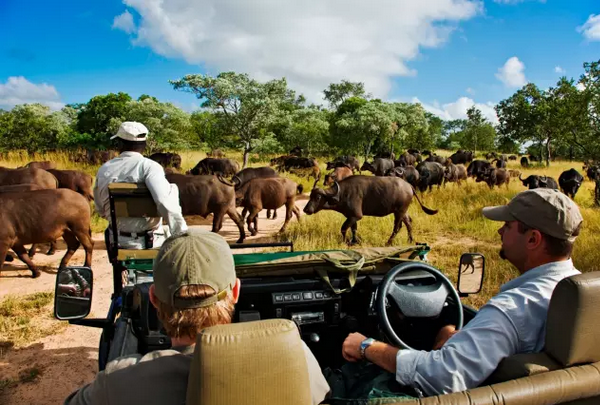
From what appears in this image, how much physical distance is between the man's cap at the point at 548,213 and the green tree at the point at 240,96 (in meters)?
22.2

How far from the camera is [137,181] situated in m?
4.07

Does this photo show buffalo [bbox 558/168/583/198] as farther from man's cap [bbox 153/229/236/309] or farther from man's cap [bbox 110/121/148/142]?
man's cap [bbox 153/229/236/309]

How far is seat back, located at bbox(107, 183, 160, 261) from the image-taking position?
12.5 ft

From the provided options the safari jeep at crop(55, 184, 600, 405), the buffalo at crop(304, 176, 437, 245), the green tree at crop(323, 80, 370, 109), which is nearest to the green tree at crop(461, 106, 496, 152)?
the green tree at crop(323, 80, 370, 109)

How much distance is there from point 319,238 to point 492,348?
27.9ft

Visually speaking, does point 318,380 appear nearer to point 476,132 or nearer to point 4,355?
point 4,355

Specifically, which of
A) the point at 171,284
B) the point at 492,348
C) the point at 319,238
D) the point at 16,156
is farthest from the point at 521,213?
the point at 16,156

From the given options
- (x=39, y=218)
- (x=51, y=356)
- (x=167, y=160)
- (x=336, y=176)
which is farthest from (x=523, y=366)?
(x=167, y=160)

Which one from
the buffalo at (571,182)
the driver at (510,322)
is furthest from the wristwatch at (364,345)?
the buffalo at (571,182)

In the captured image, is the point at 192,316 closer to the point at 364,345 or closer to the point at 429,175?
the point at 364,345

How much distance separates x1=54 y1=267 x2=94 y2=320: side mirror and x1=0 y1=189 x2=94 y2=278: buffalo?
418 cm

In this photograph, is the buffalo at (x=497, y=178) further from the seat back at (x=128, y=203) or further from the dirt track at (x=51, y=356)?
the seat back at (x=128, y=203)

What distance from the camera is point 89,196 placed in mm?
12039

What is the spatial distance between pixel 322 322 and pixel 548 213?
1.46m
